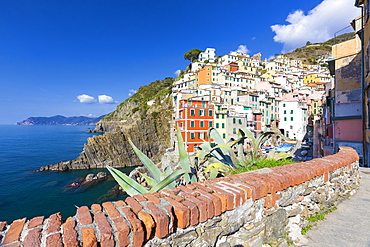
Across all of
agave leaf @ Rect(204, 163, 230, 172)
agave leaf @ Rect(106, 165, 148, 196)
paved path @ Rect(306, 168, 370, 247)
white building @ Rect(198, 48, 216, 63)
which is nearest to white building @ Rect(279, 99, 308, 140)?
paved path @ Rect(306, 168, 370, 247)

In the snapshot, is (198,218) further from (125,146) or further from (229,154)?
(125,146)

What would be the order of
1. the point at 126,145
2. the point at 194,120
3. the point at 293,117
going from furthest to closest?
the point at 126,145, the point at 293,117, the point at 194,120

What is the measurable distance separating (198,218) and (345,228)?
294cm

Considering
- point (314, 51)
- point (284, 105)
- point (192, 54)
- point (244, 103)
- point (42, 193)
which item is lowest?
point (42, 193)

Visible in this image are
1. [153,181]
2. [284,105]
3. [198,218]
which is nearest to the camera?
[198,218]

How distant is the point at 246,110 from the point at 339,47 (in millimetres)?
27144

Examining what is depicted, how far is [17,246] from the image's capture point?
1298mm

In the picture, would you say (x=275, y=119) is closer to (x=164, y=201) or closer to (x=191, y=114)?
(x=191, y=114)

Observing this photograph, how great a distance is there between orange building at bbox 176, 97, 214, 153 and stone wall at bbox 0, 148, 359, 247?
92.9 feet

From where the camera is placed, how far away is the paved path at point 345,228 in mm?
2701

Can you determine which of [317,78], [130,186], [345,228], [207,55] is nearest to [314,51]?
[317,78]

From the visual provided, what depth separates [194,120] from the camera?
3200cm

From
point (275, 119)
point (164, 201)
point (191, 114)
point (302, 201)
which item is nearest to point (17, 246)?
point (164, 201)

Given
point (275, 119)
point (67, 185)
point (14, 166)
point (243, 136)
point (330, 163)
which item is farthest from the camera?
point (275, 119)
